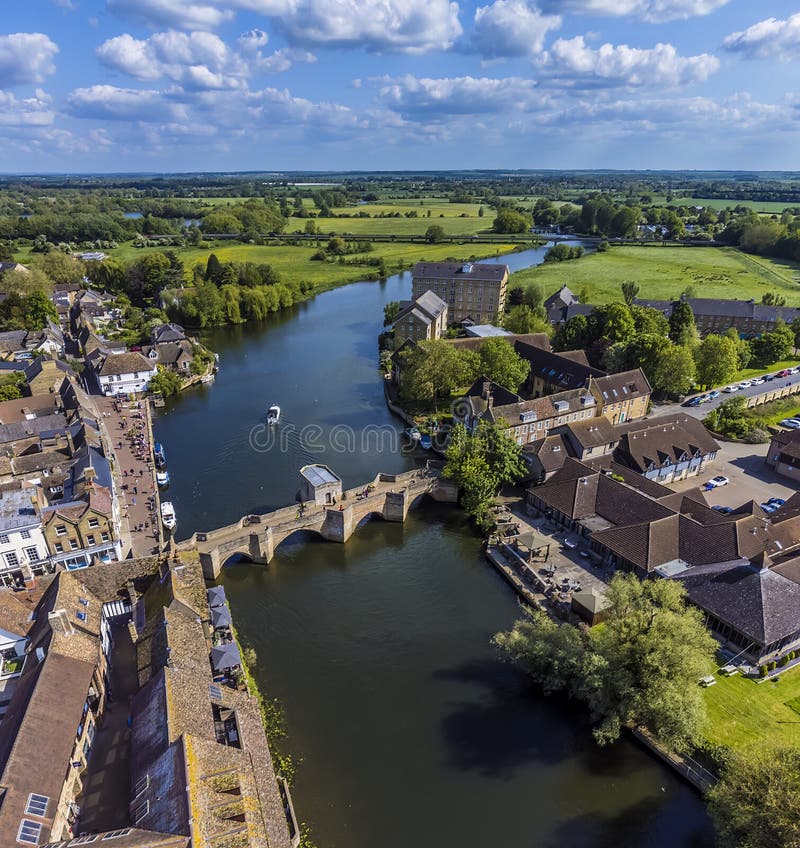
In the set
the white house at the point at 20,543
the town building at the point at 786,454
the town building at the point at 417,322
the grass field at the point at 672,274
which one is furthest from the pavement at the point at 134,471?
the grass field at the point at 672,274

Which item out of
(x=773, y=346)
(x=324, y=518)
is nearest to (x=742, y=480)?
(x=773, y=346)

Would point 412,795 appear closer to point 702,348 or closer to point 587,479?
point 587,479

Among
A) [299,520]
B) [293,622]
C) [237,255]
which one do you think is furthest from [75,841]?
[237,255]

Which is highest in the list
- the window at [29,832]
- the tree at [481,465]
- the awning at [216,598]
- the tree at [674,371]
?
the tree at [674,371]

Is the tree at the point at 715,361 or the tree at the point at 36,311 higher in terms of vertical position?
the tree at the point at 36,311

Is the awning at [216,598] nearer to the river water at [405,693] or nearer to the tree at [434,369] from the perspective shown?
the river water at [405,693]

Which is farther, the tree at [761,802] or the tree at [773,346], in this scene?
the tree at [773,346]

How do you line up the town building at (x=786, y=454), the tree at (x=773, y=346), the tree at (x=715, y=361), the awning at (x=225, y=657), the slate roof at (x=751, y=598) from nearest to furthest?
the awning at (x=225, y=657)
the slate roof at (x=751, y=598)
the town building at (x=786, y=454)
the tree at (x=715, y=361)
the tree at (x=773, y=346)
